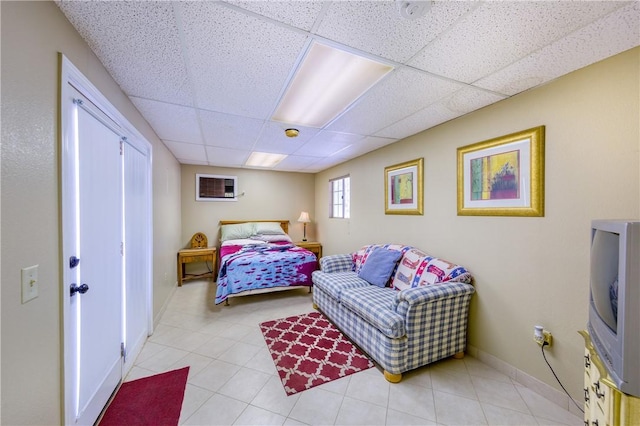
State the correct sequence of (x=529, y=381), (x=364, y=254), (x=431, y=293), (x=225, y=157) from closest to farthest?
(x=529, y=381)
(x=431, y=293)
(x=364, y=254)
(x=225, y=157)

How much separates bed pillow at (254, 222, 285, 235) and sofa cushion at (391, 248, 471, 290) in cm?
298

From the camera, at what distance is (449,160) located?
2.42 meters

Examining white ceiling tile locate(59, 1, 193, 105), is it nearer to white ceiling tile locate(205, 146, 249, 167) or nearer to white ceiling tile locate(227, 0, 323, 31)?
white ceiling tile locate(227, 0, 323, 31)

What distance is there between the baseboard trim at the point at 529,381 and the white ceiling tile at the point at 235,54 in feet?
9.15

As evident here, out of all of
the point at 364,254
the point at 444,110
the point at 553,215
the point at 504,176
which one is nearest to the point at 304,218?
the point at 364,254

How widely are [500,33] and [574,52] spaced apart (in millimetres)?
551

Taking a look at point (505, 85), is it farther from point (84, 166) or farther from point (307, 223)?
point (307, 223)

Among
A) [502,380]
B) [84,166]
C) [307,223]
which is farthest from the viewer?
[307,223]

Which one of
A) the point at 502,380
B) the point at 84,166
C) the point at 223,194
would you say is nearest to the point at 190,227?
the point at 223,194

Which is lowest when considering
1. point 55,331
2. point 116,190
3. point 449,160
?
point 55,331

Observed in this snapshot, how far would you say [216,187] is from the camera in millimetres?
5004

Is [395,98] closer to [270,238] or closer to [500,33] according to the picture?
[500,33]

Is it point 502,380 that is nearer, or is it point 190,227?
point 502,380

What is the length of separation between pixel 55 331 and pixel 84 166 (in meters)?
0.85
